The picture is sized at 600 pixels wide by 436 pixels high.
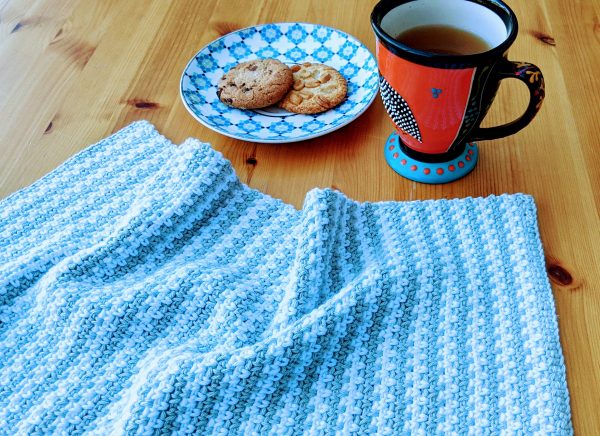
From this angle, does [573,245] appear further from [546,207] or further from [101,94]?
[101,94]

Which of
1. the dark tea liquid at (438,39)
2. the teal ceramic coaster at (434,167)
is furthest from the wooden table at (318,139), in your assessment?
the dark tea liquid at (438,39)

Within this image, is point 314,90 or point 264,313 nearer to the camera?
point 264,313

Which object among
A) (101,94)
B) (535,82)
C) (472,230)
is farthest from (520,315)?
(101,94)

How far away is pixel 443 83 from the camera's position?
1.87 ft

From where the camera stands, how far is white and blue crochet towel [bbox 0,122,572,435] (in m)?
0.47

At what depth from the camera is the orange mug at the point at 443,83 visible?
563mm

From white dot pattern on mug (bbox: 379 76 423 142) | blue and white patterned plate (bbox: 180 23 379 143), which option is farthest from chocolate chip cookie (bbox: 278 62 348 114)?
white dot pattern on mug (bbox: 379 76 423 142)

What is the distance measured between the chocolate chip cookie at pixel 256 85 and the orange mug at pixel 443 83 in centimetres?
15

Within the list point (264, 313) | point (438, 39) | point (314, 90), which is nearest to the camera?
point (264, 313)

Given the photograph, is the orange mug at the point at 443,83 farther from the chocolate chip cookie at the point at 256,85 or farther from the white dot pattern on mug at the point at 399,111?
the chocolate chip cookie at the point at 256,85

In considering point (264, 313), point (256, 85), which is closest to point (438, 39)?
point (256, 85)

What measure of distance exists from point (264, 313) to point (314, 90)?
322mm

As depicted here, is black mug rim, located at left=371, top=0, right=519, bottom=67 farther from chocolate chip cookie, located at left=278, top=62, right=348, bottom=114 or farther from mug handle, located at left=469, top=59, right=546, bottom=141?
chocolate chip cookie, located at left=278, top=62, right=348, bottom=114

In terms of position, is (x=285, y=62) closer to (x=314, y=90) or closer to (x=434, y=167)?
(x=314, y=90)
